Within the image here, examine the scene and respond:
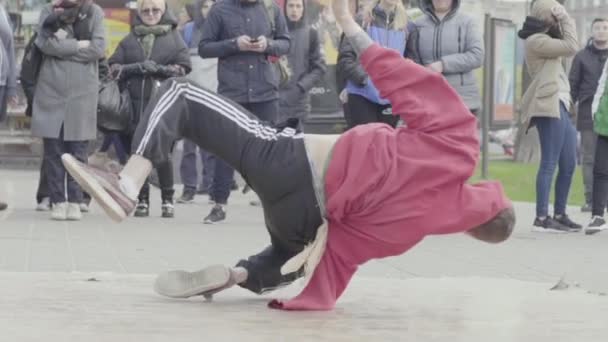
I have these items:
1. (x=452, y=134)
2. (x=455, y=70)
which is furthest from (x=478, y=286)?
(x=455, y=70)

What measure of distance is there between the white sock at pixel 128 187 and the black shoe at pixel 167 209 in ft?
21.0

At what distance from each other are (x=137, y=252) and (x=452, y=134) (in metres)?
3.69

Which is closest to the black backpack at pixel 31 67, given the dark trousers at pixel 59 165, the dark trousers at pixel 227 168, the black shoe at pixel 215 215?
the dark trousers at pixel 59 165

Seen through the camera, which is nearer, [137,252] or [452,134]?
[452,134]

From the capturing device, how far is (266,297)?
747 centimetres

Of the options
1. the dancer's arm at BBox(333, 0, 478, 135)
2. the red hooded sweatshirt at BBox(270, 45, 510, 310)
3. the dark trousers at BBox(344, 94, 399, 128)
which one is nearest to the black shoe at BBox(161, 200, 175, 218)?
the dark trousers at BBox(344, 94, 399, 128)

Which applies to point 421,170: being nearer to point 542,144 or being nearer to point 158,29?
point 542,144

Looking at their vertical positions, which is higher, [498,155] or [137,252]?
[137,252]

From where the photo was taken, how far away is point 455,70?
11430mm

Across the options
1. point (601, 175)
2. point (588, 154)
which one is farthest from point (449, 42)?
point (588, 154)

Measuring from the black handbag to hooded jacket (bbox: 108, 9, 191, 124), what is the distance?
8 cm

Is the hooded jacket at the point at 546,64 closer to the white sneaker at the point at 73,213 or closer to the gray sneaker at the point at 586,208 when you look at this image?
the gray sneaker at the point at 586,208

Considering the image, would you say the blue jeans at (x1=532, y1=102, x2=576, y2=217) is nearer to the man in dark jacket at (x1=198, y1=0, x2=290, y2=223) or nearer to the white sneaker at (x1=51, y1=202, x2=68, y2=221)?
the man in dark jacket at (x1=198, y1=0, x2=290, y2=223)

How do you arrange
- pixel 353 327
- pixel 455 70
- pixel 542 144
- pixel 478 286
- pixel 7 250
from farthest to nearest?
A: pixel 542 144 → pixel 455 70 → pixel 7 250 → pixel 478 286 → pixel 353 327
